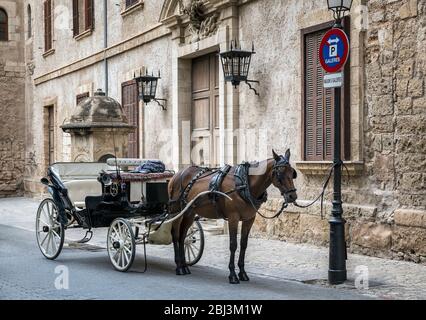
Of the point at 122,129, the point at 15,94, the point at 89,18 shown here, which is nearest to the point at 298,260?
the point at 122,129

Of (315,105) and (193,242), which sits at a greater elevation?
(315,105)

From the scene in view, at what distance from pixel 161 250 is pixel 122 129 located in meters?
5.84

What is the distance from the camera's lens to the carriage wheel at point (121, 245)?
30.8 ft

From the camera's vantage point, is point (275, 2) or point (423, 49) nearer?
point (423, 49)

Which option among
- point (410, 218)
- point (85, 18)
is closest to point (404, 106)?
point (410, 218)

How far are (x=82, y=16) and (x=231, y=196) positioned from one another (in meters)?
15.2

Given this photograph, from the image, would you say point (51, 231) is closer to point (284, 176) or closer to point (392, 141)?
point (284, 176)

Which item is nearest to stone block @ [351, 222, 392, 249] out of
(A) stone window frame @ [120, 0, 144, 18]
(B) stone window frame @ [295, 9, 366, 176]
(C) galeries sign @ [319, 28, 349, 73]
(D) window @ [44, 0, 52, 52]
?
(B) stone window frame @ [295, 9, 366, 176]

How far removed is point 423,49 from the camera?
33.2 feet

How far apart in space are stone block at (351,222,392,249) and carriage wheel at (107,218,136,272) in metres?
3.60

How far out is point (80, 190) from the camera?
1157 centimetres

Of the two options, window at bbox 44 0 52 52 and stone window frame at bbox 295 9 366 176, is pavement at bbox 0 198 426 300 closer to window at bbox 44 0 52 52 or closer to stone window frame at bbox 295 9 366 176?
stone window frame at bbox 295 9 366 176

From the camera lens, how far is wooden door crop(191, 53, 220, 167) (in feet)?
51.4

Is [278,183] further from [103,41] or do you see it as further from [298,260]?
[103,41]
